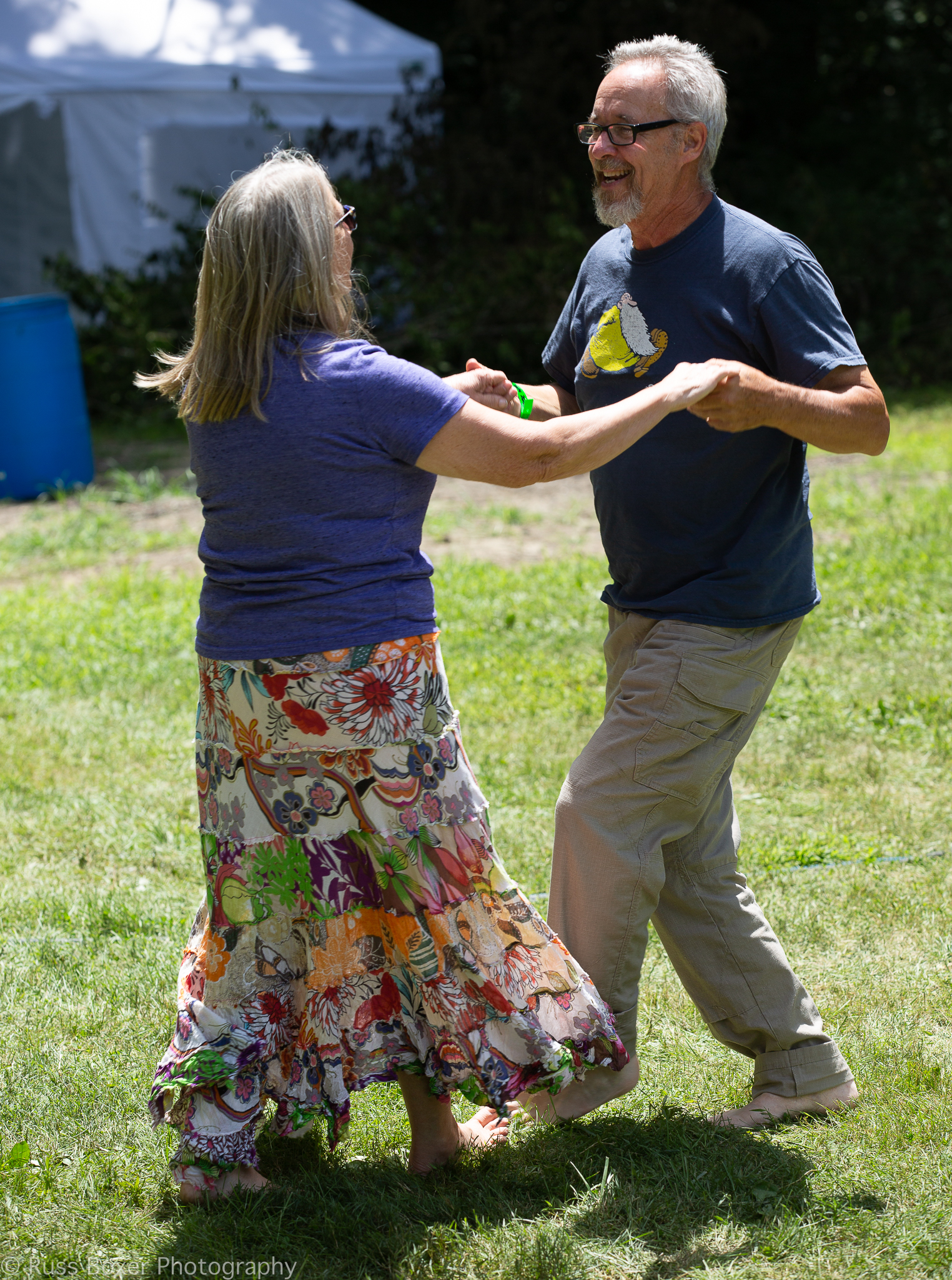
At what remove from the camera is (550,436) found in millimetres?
2445

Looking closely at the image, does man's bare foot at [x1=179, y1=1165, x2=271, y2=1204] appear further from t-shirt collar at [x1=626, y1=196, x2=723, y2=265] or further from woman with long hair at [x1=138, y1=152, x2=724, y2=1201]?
t-shirt collar at [x1=626, y1=196, x2=723, y2=265]

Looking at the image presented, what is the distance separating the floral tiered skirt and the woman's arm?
35 centimetres

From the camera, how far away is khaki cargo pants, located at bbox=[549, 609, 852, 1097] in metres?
2.83

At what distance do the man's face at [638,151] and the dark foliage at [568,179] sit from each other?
7598mm

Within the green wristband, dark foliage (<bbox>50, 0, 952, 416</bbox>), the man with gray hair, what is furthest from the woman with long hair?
dark foliage (<bbox>50, 0, 952, 416</bbox>)

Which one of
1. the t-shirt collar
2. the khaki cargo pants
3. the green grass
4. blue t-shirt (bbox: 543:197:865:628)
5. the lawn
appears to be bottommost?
the green grass

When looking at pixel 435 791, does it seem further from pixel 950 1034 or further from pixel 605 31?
pixel 605 31


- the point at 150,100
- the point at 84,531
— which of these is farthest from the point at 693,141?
the point at 150,100

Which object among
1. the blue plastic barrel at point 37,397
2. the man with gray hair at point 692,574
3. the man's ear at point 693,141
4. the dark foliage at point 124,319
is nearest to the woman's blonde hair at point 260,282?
the man with gray hair at point 692,574

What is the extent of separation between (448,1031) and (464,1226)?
1.17 feet

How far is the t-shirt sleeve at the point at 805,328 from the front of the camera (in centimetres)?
271

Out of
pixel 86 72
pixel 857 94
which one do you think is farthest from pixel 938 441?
pixel 857 94

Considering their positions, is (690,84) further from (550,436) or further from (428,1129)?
(428,1129)

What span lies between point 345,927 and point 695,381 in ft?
4.14
